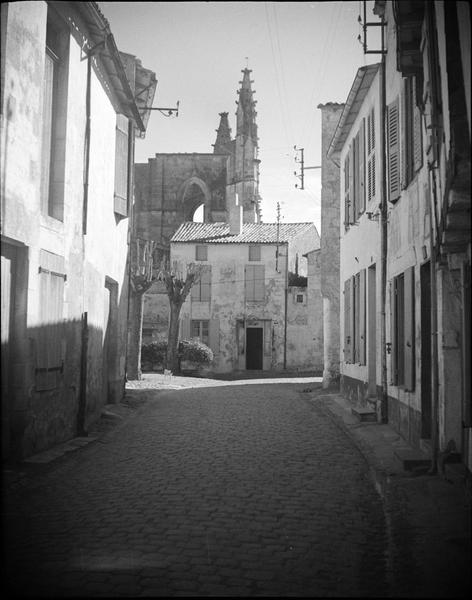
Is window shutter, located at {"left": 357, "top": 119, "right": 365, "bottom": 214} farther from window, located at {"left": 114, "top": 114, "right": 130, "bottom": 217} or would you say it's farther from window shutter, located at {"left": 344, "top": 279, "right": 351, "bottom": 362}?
window, located at {"left": 114, "top": 114, "right": 130, "bottom": 217}

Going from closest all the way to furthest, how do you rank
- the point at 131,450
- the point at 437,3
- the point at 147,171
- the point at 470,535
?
the point at 470,535 < the point at 437,3 < the point at 131,450 < the point at 147,171

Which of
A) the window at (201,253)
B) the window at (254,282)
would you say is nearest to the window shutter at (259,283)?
the window at (254,282)

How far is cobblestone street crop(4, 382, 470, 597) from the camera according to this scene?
414 cm

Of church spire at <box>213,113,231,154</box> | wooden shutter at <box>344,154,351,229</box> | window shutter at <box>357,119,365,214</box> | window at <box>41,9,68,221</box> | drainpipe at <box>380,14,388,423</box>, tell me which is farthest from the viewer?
church spire at <box>213,113,231,154</box>

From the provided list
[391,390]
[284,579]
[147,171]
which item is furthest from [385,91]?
[147,171]

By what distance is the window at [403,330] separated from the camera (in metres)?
9.07

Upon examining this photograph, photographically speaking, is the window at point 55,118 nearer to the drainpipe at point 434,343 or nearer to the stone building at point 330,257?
the drainpipe at point 434,343

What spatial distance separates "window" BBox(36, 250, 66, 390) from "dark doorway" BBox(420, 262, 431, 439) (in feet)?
15.2

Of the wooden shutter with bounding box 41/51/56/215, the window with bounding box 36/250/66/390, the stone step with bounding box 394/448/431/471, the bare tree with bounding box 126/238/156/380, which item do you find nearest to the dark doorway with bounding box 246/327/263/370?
the bare tree with bounding box 126/238/156/380

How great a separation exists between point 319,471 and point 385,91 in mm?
6615

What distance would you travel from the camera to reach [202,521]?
5438mm

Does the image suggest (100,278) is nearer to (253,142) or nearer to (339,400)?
(339,400)

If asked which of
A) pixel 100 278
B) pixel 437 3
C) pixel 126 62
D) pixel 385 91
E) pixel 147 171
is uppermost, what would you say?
pixel 147 171

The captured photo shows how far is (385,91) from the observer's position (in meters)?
11.2
